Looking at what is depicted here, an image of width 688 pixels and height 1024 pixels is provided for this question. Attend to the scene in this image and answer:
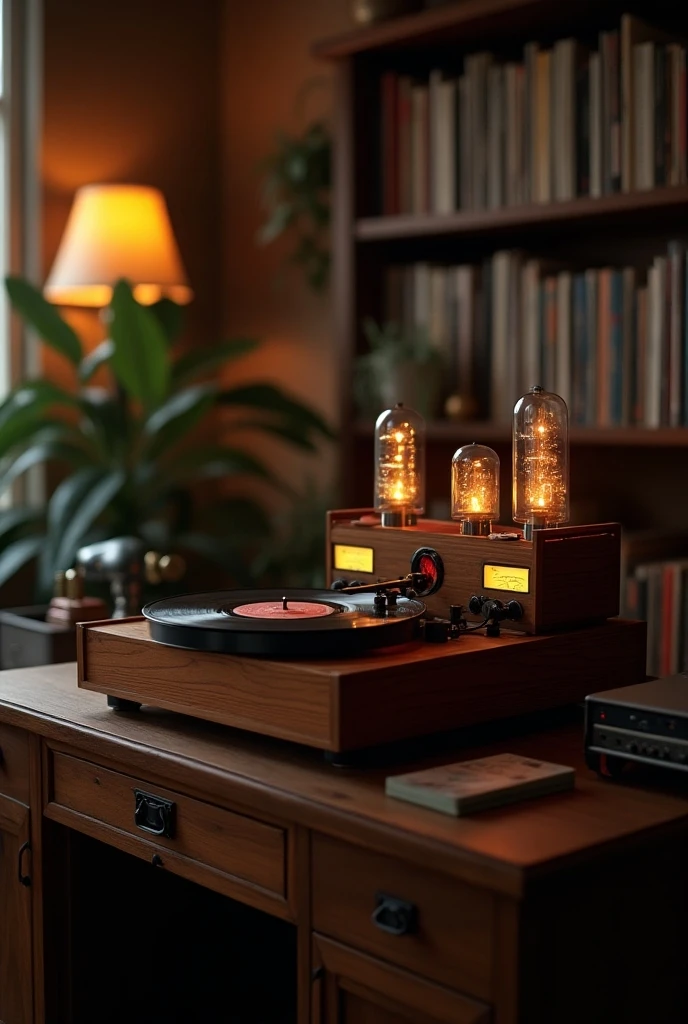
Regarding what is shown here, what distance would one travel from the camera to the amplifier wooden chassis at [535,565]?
53.4 inches

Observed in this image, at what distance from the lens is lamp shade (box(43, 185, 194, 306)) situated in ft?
9.27

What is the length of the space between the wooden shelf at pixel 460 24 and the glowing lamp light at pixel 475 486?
1.08 m

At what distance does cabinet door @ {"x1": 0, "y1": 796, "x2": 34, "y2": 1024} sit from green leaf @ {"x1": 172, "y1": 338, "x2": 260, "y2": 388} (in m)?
1.40

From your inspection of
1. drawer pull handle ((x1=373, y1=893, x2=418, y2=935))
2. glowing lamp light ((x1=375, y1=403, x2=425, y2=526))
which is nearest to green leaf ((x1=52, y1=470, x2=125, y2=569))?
glowing lamp light ((x1=375, y1=403, x2=425, y2=526))

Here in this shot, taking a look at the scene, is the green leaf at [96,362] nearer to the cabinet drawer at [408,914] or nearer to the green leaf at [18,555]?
the green leaf at [18,555]

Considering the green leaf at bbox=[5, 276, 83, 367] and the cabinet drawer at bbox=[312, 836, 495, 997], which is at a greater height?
the green leaf at bbox=[5, 276, 83, 367]

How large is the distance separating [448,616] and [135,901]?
597 mm

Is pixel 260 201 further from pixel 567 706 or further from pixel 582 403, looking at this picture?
pixel 567 706

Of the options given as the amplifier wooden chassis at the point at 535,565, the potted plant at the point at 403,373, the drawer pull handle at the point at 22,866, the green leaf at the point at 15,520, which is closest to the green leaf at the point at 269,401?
the potted plant at the point at 403,373

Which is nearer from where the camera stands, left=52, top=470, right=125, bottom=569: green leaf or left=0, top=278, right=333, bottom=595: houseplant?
left=52, top=470, right=125, bottom=569: green leaf

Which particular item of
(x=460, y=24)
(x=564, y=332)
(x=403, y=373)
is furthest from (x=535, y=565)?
(x=460, y=24)

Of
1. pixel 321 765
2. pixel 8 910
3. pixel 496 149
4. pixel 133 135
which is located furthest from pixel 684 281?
pixel 133 135

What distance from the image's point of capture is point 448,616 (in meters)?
1.45

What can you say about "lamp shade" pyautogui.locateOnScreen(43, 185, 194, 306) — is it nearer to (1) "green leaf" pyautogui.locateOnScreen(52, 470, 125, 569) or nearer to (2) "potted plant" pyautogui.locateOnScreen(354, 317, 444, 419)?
(1) "green leaf" pyautogui.locateOnScreen(52, 470, 125, 569)
